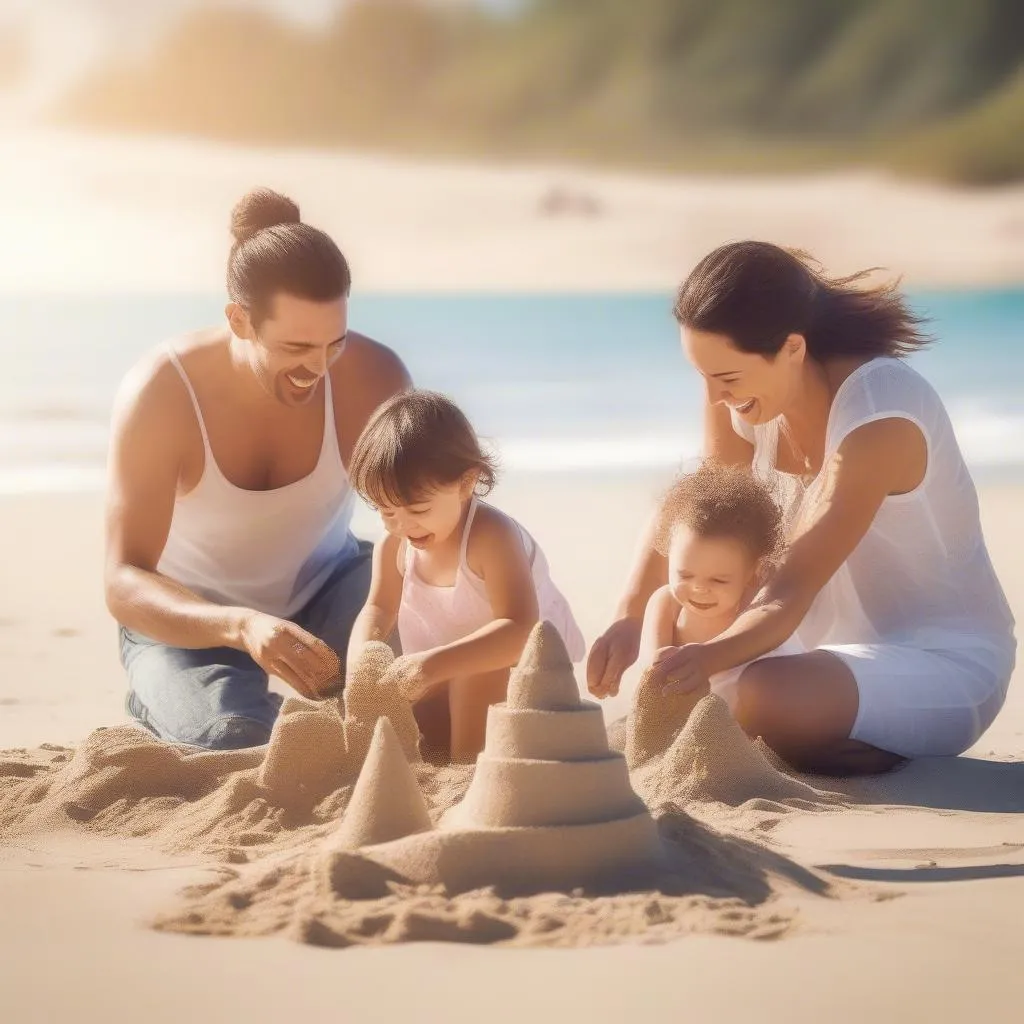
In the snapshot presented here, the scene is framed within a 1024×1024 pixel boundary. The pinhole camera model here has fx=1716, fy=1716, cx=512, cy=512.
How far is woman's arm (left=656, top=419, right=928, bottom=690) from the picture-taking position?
12.5 feet

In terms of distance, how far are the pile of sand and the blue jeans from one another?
1.96 ft

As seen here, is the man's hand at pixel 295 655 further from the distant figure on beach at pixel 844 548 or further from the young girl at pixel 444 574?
the distant figure on beach at pixel 844 548

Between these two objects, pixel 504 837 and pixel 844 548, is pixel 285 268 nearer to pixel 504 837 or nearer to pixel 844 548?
pixel 844 548

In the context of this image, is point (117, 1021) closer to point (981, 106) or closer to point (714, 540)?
point (714, 540)

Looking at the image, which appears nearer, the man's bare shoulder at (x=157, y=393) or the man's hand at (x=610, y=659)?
the man's hand at (x=610, y=659)

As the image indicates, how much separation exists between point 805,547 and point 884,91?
5327 centimetres

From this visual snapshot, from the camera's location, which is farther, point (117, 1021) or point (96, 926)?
point (96, 926)

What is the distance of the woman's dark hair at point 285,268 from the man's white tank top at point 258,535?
1.20 ft

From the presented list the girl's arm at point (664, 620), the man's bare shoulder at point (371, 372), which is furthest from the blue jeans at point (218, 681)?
the girl's arm at point (664, 620)

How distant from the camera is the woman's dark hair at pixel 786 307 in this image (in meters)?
4.00

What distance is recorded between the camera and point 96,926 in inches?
116

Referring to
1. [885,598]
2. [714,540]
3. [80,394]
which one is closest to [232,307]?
[714,540]

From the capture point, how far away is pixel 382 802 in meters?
3.09

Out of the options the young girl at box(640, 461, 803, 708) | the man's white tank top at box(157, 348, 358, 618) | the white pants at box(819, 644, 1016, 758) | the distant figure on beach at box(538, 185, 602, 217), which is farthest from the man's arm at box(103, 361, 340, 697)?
the distant figure on beach at box(538, 185, 602, 217)
